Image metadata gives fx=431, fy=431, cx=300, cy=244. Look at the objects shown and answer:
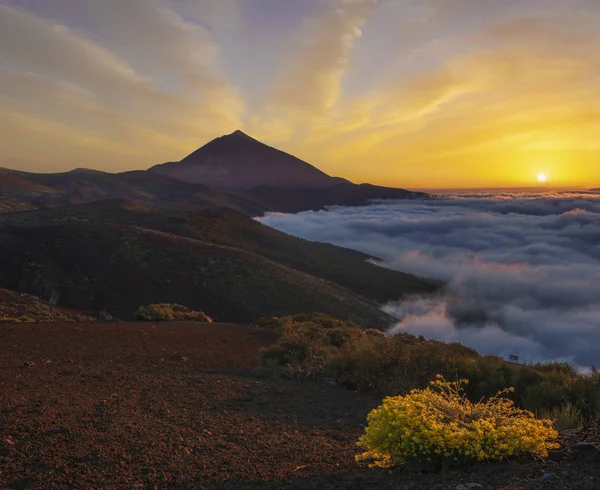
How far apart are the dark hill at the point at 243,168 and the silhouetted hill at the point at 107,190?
51.3 metres

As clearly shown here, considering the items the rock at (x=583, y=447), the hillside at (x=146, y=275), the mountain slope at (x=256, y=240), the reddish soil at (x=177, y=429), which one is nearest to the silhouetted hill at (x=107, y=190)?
the mountain slope at (x=256, y=240)

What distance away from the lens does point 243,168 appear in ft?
573

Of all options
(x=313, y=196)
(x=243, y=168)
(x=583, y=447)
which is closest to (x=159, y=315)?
(x=583, y=447)

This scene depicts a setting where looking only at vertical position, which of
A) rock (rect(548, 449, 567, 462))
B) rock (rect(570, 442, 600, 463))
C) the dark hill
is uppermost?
the dark hill

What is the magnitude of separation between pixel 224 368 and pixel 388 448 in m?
5.48

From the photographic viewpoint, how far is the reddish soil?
327cm

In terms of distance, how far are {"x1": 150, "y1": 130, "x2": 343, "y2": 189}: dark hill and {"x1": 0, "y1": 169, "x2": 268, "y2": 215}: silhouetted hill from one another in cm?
5128

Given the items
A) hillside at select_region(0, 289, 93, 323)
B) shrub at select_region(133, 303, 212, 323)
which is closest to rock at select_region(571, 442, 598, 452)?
hillside at select_region(0, 289, 93, 323)

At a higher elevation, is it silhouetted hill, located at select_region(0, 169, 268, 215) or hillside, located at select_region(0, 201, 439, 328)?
silhouetted hill, located at select_region(0, 169, 268, 215)

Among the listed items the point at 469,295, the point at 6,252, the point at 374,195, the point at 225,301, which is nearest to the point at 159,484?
the point at 225,301

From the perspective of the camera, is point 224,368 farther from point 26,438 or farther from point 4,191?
point 4,191

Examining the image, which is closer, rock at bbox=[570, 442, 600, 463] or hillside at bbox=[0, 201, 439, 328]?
rock at bbox=[570, 442, 600, 463]

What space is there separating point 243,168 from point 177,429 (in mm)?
174525

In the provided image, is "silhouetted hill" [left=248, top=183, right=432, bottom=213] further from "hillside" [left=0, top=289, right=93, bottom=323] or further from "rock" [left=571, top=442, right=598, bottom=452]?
"rock" [left=571, top=442, right=598, bottom=452]
